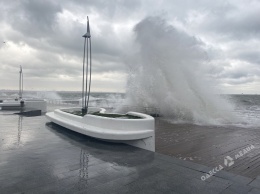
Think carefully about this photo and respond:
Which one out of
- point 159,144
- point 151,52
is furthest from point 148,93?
point 159,144

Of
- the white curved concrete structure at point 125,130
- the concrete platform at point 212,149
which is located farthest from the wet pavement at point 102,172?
the concrete platform at point 212,149

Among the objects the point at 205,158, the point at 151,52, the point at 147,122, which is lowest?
the point at 205,158

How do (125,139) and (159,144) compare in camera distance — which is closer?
(125,139)

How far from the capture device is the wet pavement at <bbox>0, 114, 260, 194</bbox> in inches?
135

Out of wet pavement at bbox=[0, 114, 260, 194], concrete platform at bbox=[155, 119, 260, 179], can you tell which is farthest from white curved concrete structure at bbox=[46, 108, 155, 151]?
concrete platform at bbox=[155, 119, 260, 179]

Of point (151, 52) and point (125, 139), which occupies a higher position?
point (151, 52)

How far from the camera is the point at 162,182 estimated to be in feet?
12.1

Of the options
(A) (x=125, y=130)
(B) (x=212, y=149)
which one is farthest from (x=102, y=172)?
(B) (x=212, y=149)

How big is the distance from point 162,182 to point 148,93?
13.8m

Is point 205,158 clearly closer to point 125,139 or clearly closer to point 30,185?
point 125,139

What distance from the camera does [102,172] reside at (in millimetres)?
4062

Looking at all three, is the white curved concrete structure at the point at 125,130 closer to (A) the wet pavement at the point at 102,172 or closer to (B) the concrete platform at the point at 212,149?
(A) the wet pavement at the point at 102,172

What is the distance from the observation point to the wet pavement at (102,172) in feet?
11.2

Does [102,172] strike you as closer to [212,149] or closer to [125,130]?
[125,130]
